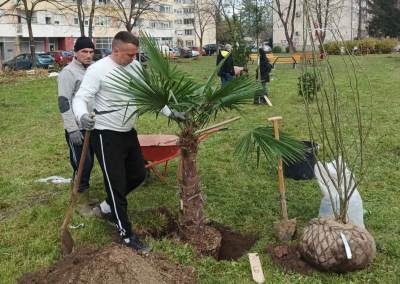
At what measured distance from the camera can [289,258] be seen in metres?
3.49

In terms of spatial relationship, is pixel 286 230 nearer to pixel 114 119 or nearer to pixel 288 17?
pixel 114 119

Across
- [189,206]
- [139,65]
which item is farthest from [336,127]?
[139,65]

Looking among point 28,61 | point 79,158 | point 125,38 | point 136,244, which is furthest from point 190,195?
point 28,61

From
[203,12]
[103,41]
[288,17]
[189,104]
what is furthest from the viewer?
[103,41]

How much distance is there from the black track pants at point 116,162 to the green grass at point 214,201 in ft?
1.21

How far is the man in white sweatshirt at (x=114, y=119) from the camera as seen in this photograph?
134 inches

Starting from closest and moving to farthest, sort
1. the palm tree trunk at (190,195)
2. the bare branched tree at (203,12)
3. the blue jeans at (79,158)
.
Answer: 1. the palm tree trunk at (190,195)
2. the blue jeans at (79,158)
3. the bare branched tree at (203,12)

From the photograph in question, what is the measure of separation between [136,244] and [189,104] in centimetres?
113

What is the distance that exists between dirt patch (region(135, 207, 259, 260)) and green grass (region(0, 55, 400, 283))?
0.07 metres

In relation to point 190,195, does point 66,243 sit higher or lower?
lower

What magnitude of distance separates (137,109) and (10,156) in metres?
4.38

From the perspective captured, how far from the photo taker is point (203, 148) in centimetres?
713

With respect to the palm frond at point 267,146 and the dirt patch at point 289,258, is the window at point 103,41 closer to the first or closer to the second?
the palm frond at point 267,146

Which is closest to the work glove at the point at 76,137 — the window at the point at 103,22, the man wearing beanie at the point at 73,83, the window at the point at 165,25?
the man wearing beanie at the point at 73,83
